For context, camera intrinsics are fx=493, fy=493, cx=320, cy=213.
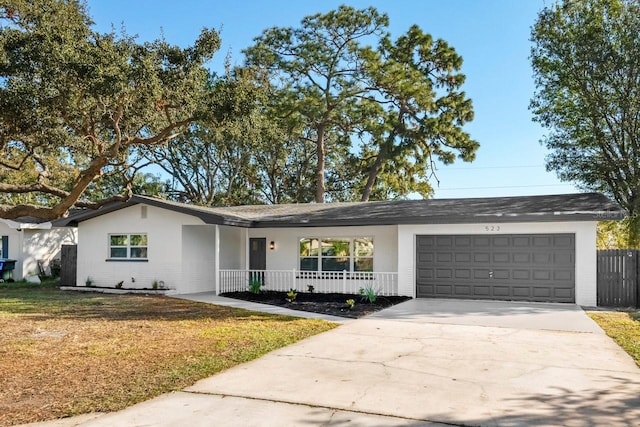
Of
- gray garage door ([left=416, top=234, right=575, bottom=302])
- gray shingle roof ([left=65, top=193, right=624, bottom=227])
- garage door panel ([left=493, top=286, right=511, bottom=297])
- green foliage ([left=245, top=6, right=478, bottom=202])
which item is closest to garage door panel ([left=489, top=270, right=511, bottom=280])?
gray garage door ([left=416, top=234, right=575, bottom=302])

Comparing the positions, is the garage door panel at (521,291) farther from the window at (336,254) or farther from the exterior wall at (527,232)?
the window at (336,254)

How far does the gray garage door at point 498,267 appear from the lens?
1328 centimetres

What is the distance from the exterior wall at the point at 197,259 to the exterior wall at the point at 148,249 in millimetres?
197

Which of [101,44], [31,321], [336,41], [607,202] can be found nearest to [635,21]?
[607,202]

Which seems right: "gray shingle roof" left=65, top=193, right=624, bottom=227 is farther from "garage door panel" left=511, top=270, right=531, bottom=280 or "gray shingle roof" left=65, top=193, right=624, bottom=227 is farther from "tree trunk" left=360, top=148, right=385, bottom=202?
"tree trunk" left=360, top=148, right=385, bottom=202

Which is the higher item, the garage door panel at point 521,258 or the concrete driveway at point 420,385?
the garage door panel at point 521,258

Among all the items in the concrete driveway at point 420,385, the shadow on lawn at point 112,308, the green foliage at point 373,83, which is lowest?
the shadow on lawn at point 112,308

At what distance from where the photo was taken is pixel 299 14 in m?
29.3

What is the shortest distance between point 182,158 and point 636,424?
3233 cm

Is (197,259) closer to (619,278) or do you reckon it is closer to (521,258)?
(521,258)

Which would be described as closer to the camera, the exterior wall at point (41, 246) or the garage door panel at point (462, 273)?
the garage door panel at point (462, 273)

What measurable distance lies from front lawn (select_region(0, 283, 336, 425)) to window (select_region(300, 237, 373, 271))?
16.2 feet

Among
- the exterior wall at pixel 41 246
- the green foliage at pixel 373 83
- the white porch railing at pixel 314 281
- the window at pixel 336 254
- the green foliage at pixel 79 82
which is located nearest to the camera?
the green foliage at pixel 79 82

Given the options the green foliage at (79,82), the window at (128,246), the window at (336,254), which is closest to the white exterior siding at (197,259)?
the window at (128,246)
